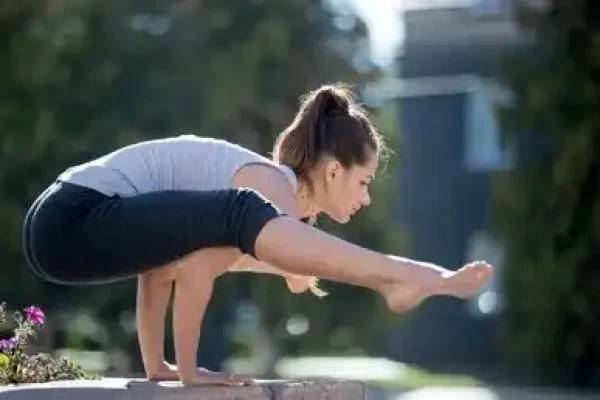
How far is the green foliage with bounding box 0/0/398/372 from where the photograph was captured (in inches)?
537

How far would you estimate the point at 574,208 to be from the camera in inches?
558

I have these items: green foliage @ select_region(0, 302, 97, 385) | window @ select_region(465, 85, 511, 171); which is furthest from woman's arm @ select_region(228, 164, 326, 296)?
window @ select_region(465, 85, 511, 171)

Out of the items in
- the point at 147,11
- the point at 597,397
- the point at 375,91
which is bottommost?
the point at 597,397

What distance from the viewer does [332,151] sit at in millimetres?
3730

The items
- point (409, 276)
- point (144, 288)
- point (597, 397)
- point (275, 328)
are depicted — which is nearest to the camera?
point (409, 276)

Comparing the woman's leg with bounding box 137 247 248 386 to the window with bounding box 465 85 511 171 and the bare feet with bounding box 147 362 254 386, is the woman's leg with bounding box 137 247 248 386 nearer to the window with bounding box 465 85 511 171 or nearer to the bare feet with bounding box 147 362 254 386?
the bare feet with bounding box 147 362 254 386

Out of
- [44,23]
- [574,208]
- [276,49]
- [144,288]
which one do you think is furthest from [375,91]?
A: [144,288]

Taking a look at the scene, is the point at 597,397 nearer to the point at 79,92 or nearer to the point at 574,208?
the point at 574,208

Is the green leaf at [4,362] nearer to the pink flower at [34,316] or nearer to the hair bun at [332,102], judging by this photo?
the pink flower at [34,316]

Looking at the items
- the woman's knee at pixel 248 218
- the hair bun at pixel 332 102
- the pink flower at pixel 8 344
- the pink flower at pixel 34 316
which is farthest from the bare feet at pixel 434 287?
the pink flower at pixel 34 316

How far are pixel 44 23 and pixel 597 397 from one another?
6.44 m

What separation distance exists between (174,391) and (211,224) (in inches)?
16.0

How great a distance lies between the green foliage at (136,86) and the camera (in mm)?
13641

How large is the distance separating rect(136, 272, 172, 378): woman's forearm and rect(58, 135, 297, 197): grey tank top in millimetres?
244
